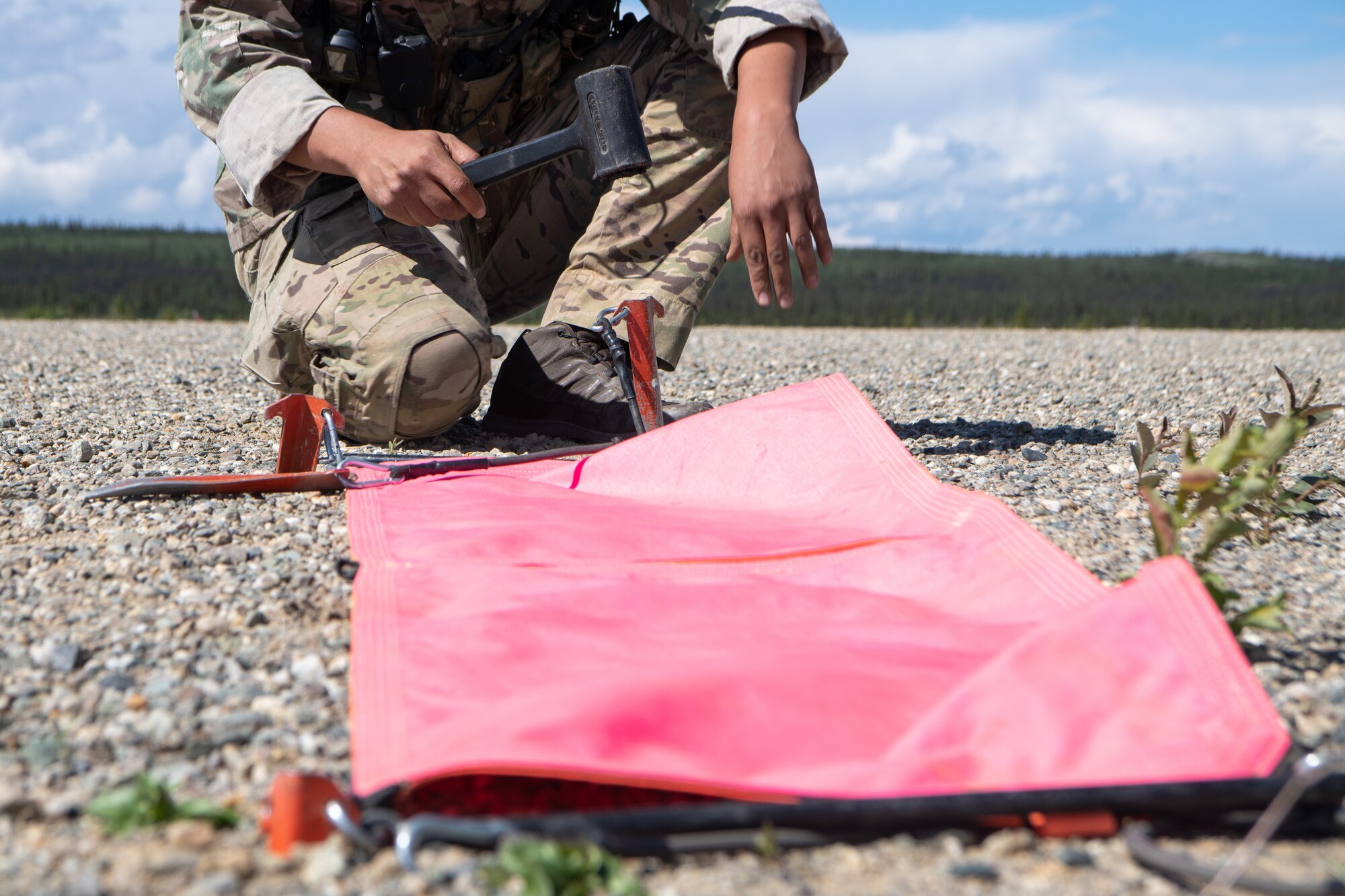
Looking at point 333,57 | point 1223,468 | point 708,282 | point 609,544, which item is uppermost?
point 333,57

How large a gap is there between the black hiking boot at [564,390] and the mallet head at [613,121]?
644 millimetres

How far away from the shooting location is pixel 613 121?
9.02 feet

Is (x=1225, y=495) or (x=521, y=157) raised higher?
(x=521, y=157)

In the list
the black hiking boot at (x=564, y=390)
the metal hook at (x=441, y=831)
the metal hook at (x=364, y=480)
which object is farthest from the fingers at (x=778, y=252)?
the metal hook at (x=441, y=831)

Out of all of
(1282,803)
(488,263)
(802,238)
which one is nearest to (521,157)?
(802,238)

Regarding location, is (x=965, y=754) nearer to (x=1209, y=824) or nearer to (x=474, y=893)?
(x=1209, y=824)

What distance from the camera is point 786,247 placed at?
250 cm

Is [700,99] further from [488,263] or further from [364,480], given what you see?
[364,480]

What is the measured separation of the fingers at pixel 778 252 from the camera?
8.20 feet

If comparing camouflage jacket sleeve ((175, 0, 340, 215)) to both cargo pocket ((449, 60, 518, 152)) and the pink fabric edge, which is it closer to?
cargo pocket ((449, 60, 518, 152))

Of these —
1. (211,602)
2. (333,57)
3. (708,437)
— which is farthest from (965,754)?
(333,57)

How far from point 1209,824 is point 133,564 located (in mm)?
1697

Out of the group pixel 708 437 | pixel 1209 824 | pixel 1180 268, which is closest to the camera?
pixel 1209 824

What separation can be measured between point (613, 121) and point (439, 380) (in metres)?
0.83
